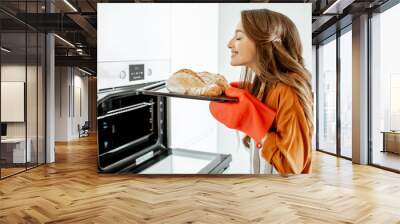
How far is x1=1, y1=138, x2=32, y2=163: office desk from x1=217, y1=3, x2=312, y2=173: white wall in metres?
3.32

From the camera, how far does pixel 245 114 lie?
5281mm

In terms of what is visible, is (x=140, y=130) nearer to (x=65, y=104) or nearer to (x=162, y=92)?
(x=162, y=92)

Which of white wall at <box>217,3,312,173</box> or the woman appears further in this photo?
white wall at <box>217,3,312,173</box>

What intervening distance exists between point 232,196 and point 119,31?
2969mm

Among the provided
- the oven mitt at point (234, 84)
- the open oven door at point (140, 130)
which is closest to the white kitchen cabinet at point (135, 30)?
the open oven door at point (140, 130)

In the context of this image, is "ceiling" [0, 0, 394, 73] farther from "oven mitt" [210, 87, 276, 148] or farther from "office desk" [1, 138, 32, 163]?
"oven mitt" [210, 87, 276, 148]

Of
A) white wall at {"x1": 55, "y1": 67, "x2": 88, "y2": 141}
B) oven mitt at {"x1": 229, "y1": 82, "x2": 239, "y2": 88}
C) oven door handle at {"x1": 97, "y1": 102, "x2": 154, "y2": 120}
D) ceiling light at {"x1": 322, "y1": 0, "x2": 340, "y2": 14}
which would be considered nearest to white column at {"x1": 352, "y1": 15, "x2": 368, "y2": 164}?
ceiling light at {"x1": 322, "y1": 0, "x2": 340, "y2": 14}

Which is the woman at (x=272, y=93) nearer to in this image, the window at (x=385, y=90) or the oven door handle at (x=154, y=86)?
the oven door handle at (x=154, y=86)

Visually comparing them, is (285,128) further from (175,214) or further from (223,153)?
(175,214)

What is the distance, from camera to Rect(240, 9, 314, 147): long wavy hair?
5223 millimetres

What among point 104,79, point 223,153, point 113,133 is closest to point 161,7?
point 104,79

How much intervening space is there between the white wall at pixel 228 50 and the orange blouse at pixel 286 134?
0.40m

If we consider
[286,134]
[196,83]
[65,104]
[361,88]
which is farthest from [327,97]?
[65,104]

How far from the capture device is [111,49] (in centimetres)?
557
